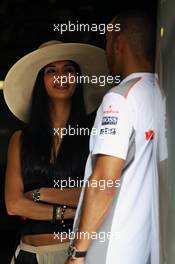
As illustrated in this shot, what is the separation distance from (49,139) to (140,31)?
449mm

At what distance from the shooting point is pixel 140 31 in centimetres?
205

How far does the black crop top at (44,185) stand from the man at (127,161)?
0.03 meters

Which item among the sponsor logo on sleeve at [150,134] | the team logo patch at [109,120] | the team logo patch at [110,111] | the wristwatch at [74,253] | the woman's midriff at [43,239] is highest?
the team logo patch at [110,111]

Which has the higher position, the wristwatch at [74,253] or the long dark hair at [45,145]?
the long dark hair at [45,145]

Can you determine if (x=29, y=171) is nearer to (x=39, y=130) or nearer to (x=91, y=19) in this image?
(x=39, y=130)

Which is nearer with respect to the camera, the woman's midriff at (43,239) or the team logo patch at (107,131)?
the team logo patch at (107,131)

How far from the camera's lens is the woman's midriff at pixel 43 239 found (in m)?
2.09

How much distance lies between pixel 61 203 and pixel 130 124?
34cm

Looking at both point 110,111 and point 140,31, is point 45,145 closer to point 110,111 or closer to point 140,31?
point 110,111

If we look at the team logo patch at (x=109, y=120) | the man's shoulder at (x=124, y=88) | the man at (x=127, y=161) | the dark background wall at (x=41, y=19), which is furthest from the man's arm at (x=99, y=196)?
the dark background wall at (x=41, y=19)

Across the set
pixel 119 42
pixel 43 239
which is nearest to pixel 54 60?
pixel 119 42

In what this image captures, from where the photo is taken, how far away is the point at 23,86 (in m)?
2.08

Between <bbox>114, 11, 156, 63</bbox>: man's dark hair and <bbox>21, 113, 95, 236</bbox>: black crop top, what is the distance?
0.26 meters

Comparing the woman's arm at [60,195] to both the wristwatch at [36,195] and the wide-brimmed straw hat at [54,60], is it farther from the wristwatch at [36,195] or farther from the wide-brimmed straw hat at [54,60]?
the wide-brimmed straw hat at [54,60]
